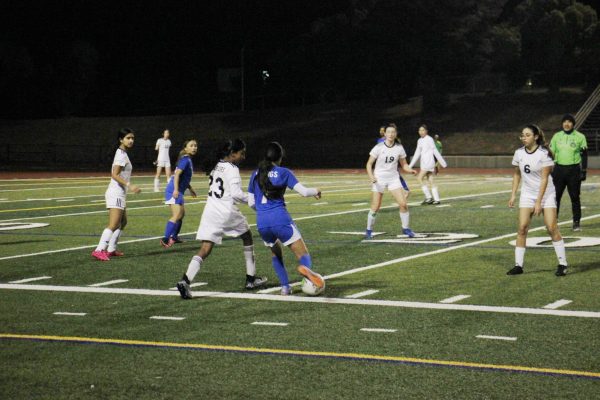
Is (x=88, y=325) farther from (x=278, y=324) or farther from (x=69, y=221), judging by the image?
(x=69, y=221)

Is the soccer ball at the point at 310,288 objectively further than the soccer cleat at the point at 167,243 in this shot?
No

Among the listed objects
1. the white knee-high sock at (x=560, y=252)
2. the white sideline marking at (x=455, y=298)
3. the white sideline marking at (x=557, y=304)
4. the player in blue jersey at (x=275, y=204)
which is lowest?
the white sideline marking at (x=557, y=304)

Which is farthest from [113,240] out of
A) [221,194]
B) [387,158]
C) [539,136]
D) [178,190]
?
[539,136]

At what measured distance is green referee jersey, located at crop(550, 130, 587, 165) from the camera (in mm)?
17250

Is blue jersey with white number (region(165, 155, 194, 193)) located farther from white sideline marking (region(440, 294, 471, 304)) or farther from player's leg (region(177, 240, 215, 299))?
white sideline marking (region(440, 294, 471, 304))

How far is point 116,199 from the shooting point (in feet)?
46.4

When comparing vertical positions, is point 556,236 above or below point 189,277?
above

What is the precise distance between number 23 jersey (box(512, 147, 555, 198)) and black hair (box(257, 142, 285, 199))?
334cm

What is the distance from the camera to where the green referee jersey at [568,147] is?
56.6 ft

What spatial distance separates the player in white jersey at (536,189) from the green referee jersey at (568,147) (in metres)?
5.22

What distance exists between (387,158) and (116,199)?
5.28 m

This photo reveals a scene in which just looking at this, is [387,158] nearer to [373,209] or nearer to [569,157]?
[373,209]

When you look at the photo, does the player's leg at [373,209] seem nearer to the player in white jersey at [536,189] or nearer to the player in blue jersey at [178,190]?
the player in blue jersey at [178,190]

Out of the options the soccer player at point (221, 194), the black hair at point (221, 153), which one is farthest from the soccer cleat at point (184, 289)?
the black hair at point (221, 153)
